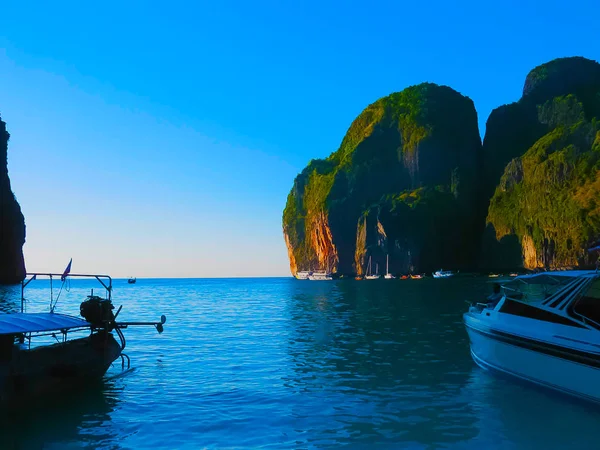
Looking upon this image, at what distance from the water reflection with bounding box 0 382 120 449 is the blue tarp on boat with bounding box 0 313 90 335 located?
2122 mm

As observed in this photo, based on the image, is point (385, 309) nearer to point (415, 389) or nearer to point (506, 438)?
point (415, 389)

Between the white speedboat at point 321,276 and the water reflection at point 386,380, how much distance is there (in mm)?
140403

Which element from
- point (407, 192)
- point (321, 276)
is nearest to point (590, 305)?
point (407, 192)

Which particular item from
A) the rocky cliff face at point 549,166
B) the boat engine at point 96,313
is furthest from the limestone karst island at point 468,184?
the boat engine at point 96,313

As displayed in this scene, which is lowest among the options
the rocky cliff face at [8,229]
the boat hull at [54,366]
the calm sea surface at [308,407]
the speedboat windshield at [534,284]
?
the calm sea surface at [308,407]

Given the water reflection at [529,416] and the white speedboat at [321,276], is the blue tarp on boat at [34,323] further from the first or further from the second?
the white speedboat at [321,276]

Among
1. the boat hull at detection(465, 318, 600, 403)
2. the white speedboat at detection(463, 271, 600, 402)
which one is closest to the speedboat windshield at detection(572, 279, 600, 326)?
the white speedboat at detection(463, 271, 600, 402)

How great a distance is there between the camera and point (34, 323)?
15.3m

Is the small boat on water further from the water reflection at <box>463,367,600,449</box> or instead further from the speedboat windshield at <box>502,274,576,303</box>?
the speedboat windshield at <box>502,274,576,303</box>

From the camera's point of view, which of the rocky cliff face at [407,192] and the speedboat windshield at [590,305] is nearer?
the speedboat windshield at [590,305]

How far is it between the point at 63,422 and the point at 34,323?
3830 millimetres

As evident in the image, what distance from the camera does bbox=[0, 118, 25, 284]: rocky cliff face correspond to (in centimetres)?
10138

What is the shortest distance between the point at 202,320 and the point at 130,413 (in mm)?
27344

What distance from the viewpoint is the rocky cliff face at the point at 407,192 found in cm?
15138
